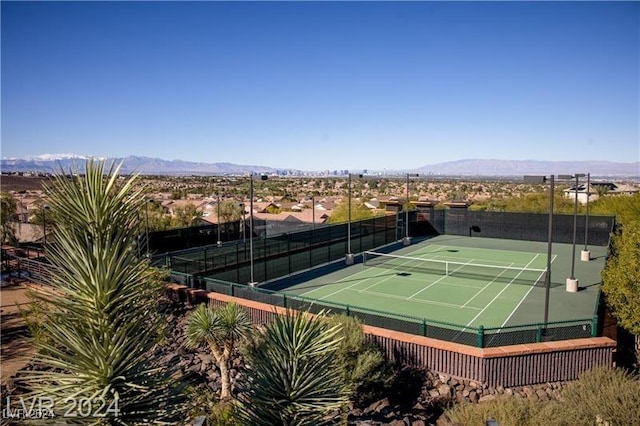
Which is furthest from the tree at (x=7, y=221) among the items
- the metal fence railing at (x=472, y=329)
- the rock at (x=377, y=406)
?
the rock at (x=377, y=406)

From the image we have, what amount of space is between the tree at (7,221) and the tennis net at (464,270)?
1937 centimetres

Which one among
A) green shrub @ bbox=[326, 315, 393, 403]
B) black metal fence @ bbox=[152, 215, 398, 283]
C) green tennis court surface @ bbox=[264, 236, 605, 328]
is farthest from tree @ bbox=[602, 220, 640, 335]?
black metal fence @ bbox=[152, 215, 398, 283]

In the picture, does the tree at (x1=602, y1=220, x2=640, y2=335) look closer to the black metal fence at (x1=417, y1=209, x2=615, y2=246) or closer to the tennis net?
the tennis net

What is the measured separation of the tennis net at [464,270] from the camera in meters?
22.6

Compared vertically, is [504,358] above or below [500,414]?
below

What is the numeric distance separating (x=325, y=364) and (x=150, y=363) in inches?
72.4

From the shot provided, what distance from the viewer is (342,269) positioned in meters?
24.9

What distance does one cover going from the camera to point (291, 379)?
472cm

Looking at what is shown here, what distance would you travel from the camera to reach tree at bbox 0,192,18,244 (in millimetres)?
26644

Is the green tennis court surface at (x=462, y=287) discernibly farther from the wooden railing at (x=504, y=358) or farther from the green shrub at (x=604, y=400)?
the green shrub at (x=604, y=400)

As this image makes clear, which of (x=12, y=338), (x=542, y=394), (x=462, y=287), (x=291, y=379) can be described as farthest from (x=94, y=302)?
(x=462, y=287)

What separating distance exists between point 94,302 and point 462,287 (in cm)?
1964

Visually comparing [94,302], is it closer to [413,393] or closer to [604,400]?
[413,393]

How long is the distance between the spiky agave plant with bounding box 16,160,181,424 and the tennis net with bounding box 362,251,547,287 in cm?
1851
